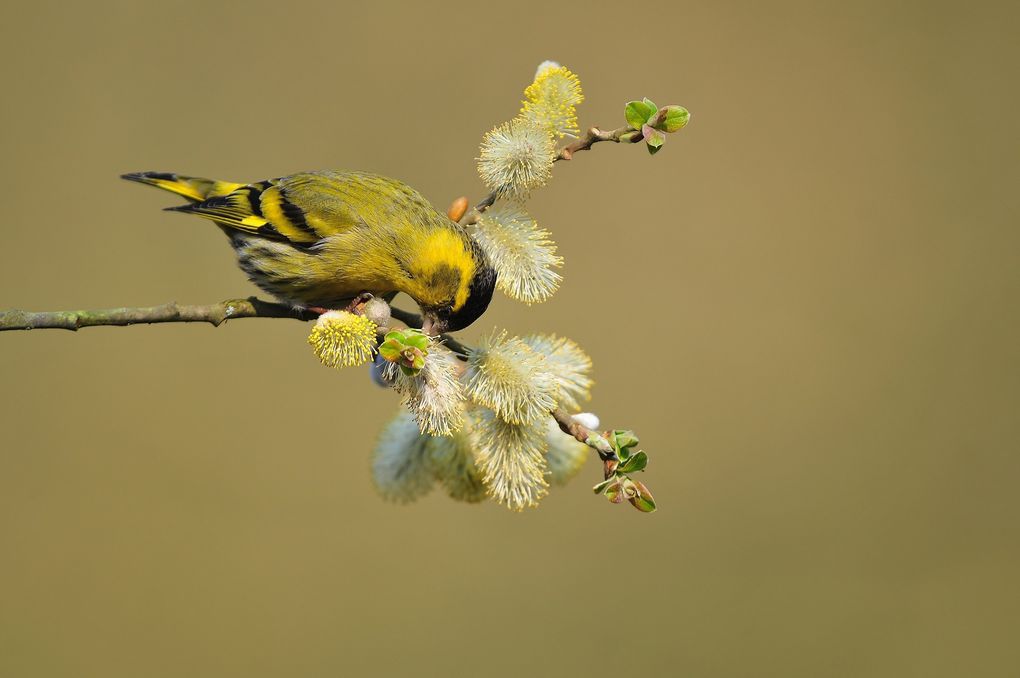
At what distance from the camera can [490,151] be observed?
885mm

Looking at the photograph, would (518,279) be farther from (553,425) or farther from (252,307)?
(252,307)

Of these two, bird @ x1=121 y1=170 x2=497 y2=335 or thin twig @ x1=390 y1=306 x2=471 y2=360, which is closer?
thin twig @ x1=390 y1=306 x2=471 y2=360

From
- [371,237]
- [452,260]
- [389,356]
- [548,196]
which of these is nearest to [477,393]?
[389,356]

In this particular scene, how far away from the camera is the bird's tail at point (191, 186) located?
138 centimetres

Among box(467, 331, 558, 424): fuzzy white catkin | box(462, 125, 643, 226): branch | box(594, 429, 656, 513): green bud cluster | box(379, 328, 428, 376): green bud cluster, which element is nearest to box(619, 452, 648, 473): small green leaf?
box(594, 429, 656, 513): green bud cluster

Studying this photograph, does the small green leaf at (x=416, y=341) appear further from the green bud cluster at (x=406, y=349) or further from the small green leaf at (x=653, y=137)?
the small green leaf at (x=653, y=137)

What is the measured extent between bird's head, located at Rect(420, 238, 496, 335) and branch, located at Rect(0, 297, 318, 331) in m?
0.23

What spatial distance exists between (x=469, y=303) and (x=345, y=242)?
291 mm

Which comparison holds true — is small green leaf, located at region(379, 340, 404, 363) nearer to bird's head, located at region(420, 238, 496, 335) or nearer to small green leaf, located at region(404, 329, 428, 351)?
small green leaf, located at region(404, 329, 428, 351)

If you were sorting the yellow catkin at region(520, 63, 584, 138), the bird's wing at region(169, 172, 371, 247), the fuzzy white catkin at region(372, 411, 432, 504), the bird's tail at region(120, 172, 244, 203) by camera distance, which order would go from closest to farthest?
the yellow catkin at region(520, 63, 584, 138), the fuzzy white catkin at region(372, 411, 432, 504), the bird's wing at region(169, 172, 371, 247), the bird's tail at region(120, 172, 244, 203)

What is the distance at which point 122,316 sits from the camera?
772mm

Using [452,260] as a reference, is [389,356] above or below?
below

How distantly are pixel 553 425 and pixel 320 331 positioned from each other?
0.97 ft

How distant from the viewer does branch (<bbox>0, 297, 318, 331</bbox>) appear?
714 millimetres
